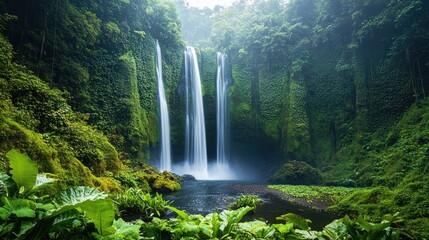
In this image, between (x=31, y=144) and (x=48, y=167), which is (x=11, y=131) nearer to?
(x=31, y=144)

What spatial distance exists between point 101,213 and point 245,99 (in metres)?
22.8

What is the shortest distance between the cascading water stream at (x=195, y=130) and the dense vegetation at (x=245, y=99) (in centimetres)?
85

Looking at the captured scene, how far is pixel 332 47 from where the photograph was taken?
22156mm

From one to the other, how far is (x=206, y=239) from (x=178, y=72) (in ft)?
70.2

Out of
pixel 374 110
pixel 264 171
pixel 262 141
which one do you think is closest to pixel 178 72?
pixel 262 141

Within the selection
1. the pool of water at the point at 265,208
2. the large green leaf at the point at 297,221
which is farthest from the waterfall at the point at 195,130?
the large green leaf at the point at 297,221

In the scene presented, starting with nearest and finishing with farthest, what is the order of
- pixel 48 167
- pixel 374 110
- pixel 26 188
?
1. pixel 26 188
2. pixel 48 167
3. pixel 374 110

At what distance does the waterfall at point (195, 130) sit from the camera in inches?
886

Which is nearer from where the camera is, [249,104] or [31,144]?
[31,144]

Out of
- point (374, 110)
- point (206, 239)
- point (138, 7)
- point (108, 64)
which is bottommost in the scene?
point (206, 239)

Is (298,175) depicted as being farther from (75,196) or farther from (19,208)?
(19,208)

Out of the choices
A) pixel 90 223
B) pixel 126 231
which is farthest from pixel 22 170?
pixel 126 231

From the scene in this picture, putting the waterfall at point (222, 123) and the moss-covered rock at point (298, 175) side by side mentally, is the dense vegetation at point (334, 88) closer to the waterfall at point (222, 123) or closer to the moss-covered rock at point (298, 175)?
the moss-covered rock at point (298, 175)

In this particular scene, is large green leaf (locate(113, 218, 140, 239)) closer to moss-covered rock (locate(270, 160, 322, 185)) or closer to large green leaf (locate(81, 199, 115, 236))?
large green leaf (locate(81, 199, 115, 236))
